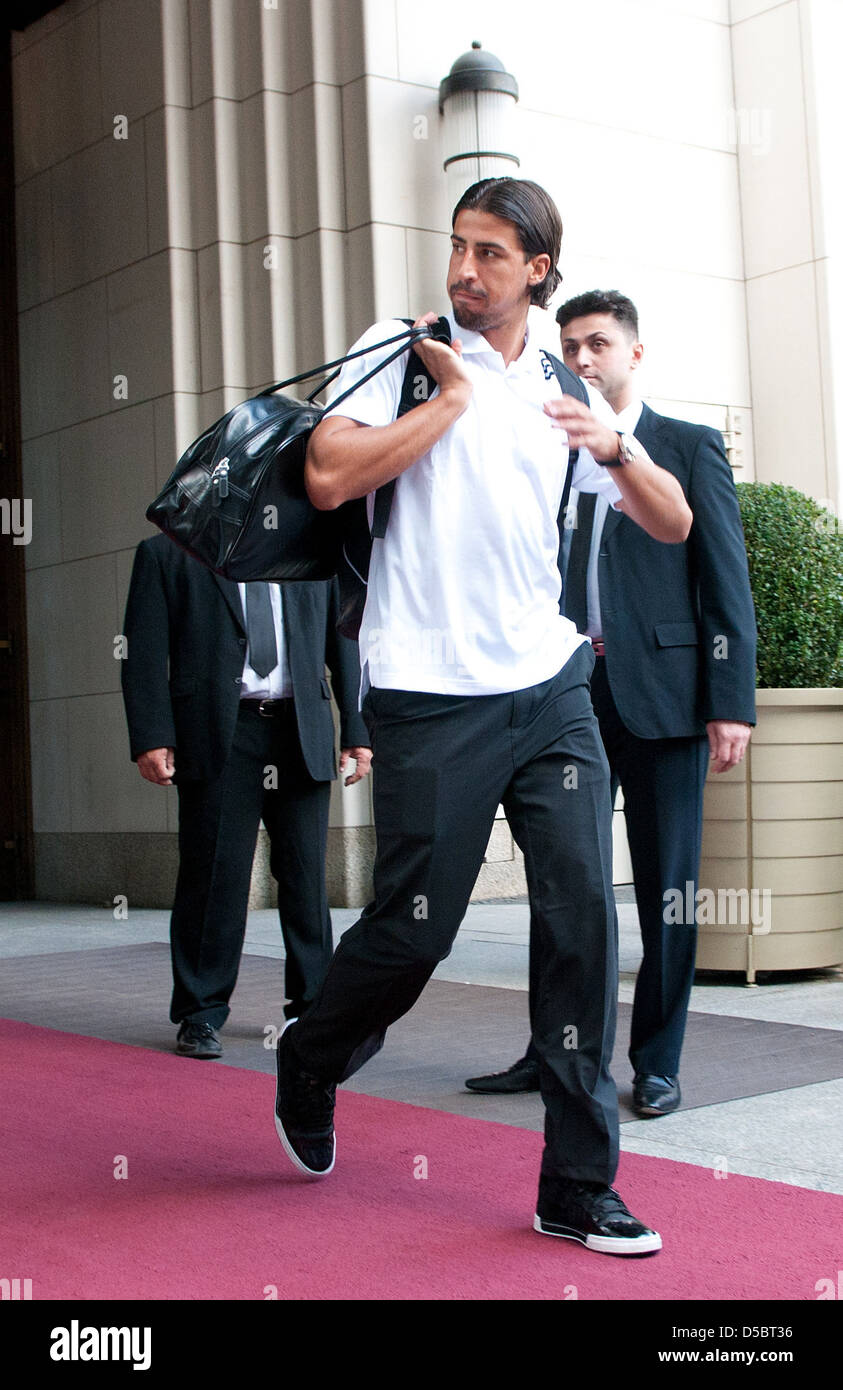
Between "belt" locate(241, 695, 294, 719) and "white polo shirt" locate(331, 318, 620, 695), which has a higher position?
"white polo shirt" locate(331, 318, 620, 695)

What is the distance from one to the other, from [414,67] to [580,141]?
1254 millimetres

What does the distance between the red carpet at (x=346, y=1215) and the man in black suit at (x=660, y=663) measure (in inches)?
22.0

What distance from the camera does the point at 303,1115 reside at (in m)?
3.45

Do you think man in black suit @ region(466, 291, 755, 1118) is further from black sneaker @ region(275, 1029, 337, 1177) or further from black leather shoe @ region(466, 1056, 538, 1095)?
black sneaker @ region(275, 1029, 337, 1177)

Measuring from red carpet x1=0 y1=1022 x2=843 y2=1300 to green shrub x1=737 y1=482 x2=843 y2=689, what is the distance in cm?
269

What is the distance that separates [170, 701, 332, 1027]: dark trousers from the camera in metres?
5.18

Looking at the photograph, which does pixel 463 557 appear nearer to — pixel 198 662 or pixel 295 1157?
pixel 295 1157

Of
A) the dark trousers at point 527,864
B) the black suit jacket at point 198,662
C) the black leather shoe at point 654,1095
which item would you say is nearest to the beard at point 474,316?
the dark trousers at point 527,864

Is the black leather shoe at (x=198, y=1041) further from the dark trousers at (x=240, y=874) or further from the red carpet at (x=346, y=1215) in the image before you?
the red carpet at (x=346, y=1215)

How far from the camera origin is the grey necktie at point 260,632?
514 centimetres

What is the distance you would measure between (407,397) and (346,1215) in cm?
167

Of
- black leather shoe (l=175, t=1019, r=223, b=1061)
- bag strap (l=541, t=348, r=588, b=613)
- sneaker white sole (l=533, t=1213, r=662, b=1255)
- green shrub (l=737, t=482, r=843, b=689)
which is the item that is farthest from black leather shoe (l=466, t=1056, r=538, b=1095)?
green shrub (l=737, t=482, r=843, b=689)

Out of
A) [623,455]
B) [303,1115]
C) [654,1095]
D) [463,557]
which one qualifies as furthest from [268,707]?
[623,455]

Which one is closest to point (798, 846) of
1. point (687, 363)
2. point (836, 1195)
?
point (836, 1195)
